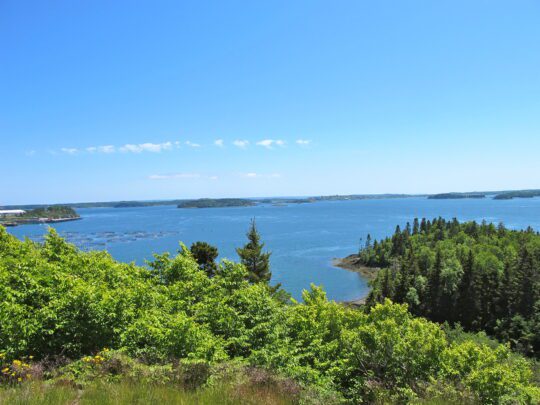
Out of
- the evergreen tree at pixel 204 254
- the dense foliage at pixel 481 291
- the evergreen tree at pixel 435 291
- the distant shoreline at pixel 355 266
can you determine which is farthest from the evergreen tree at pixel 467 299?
the evergreen tree at pixel 204 254

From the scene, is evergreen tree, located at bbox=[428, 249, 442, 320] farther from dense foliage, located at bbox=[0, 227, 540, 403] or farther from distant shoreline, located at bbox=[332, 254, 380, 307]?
dense foliage, located at bbox=[0, 227, 540, 403]

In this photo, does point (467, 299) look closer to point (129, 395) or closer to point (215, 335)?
point (215, 335)

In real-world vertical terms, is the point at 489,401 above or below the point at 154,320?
below

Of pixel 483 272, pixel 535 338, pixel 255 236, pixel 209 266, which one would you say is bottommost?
pixel 535 338

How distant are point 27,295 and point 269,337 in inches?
302

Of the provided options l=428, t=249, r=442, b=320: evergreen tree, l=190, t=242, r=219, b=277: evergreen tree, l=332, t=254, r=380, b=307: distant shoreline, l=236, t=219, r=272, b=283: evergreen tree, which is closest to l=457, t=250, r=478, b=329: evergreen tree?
l=428, t=249, r=442, b=320: evergreen tree

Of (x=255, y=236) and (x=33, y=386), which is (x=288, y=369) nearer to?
(x=33, y=386)

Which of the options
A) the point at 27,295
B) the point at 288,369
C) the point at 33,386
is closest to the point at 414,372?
the point at 288,369

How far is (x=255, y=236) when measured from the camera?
3691 centimetres

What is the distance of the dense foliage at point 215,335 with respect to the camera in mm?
9242

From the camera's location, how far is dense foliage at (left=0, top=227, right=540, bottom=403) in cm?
924

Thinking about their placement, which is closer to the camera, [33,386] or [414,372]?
[33,386]

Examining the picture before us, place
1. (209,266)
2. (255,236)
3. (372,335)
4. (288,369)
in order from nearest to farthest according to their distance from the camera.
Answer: (288,369)
(372,335)
(209,266)
(255,236)

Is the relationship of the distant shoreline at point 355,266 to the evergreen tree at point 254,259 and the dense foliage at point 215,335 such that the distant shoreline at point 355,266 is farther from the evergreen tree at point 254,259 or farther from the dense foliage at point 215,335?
the dense foliage at point 215,335
